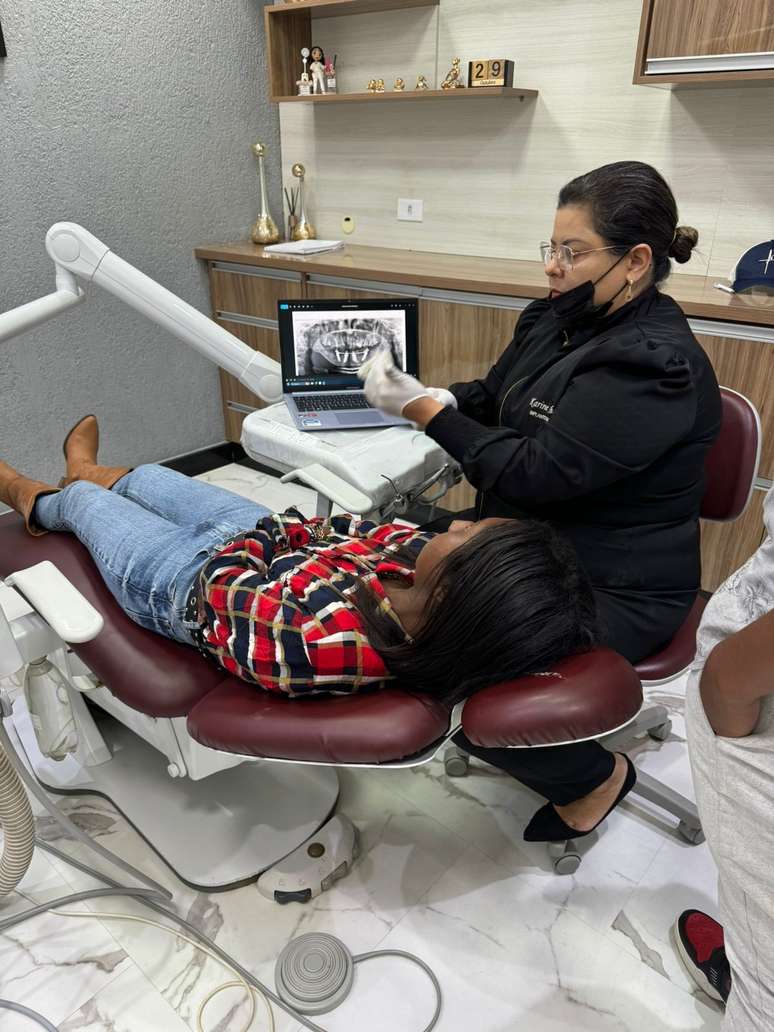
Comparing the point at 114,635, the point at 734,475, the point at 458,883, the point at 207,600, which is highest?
the point at 734,475

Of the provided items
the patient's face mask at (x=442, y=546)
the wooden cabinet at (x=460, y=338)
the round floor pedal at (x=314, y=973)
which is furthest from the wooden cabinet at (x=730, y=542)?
the round floor pedal at (x=314, y=973)

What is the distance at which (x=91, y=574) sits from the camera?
1.52 m

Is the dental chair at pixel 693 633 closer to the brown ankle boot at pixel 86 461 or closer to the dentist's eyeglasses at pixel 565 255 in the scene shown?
the dentist's eyeglasses at pixel 565 255

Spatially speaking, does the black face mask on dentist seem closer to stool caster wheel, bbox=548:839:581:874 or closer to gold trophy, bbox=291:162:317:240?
stool caster wheel, bbox=548:839:581:874

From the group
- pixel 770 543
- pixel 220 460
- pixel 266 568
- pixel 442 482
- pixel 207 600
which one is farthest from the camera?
pixel 220 460

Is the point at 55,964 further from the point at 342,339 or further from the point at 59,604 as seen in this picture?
the point at 342,339

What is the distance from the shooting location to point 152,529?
1515mm

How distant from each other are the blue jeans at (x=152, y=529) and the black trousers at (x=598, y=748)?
60cm

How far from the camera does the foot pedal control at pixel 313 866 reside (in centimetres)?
139

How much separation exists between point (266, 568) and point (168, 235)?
2.09 metres

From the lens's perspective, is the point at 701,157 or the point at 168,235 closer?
the point at 701,157

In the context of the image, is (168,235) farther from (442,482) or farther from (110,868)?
(110,868)

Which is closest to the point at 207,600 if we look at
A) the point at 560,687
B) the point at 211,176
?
the point at 560,687

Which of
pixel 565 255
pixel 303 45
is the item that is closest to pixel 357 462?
pixel 565 255
